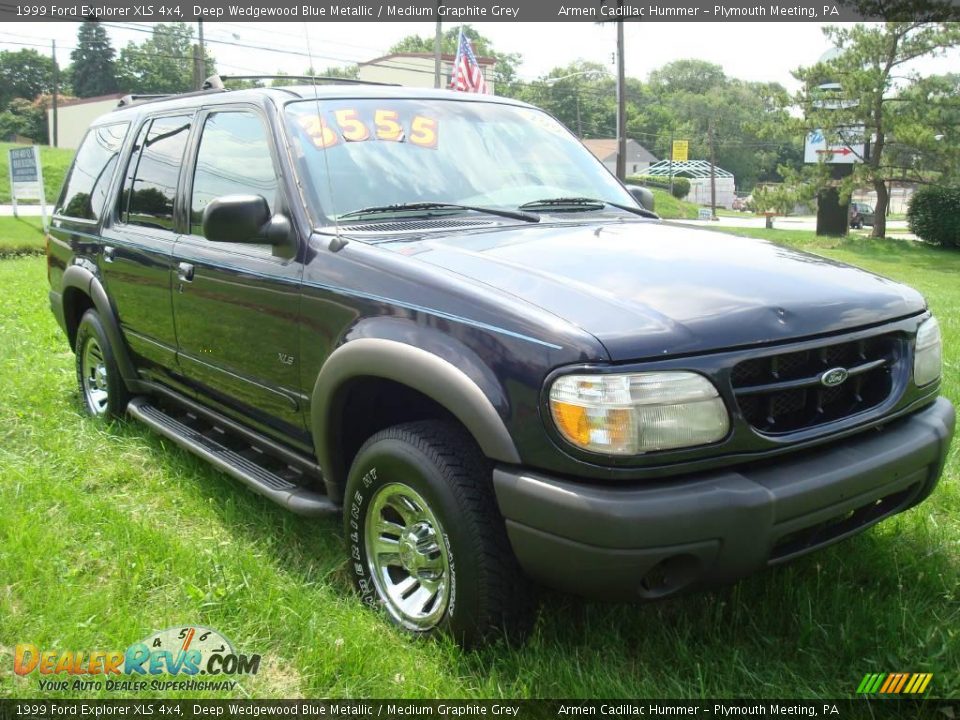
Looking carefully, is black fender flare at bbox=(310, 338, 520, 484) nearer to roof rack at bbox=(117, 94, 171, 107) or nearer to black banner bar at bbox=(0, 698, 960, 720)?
black banner bar at bbox=(0, 698, 960, 720)

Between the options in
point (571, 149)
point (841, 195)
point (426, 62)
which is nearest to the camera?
point (571, 149)

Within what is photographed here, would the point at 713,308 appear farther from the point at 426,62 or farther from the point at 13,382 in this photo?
the point at 426,62

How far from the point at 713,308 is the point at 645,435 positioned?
45cm

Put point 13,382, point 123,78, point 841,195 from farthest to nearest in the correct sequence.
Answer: point 123,78, point 841,195, point 13,382

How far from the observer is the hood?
7.43 ft

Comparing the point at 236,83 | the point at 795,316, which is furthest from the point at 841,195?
the point at 795,316

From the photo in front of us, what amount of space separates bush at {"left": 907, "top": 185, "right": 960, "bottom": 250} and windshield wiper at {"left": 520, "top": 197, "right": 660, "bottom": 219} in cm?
2589

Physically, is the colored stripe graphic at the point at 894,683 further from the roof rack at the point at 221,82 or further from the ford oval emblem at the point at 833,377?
the roof rack at the point at 221,82

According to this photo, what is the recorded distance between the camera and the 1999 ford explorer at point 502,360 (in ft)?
7.22

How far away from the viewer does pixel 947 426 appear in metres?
2.84

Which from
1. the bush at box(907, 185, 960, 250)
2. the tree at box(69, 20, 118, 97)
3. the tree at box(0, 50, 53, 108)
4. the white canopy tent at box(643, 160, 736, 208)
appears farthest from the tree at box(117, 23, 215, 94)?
the bush at box(907, 185, 960, 250)

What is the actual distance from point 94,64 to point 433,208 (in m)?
84.8

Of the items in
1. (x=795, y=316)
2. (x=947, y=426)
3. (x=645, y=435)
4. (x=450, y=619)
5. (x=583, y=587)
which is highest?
(x=795, y=316)

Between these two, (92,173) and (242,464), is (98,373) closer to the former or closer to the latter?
(92,173)
